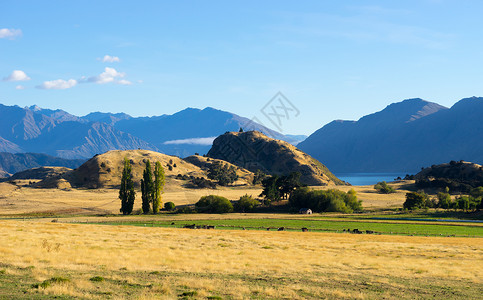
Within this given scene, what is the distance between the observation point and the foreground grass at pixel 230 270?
25625 millimetres

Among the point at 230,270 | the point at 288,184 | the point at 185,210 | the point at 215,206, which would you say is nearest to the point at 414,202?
the point at 288,184

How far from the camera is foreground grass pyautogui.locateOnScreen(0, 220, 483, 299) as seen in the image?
25625 mm

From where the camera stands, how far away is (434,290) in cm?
2908

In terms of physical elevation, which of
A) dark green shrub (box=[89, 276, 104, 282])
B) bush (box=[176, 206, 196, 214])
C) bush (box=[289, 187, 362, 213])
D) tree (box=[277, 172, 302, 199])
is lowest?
bush (box=[176, 206, 196, 214])

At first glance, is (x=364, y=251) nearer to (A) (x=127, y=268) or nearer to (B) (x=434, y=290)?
(B) (x=434, y=290)

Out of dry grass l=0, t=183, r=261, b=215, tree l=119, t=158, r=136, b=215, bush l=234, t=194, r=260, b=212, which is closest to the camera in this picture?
tree l=119, t=158, r=136, b=215

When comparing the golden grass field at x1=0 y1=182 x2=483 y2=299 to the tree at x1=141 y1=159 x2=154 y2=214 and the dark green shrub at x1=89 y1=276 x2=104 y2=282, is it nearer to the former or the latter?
the dark green shrub at x1=89 y1=276 x2=104 y2=282

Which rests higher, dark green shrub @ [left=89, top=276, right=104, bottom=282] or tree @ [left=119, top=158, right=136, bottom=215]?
tree @ [left=119, top=158, right=136, bottom=215]

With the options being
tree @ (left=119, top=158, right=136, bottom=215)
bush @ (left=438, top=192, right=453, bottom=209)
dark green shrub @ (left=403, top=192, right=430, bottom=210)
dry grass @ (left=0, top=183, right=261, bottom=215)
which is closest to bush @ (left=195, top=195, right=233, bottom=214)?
tree @ (left=119, top=158, right=136, bottom=215)

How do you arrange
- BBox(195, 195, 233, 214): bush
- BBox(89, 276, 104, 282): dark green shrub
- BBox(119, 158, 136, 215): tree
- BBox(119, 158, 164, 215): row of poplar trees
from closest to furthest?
1. BBox(89, 276, 104, 282): dark green shrub
2. BBox(119, 158, 136, 215): tree
3. BBox(119, 158, 164, 215): row of poplar trees
4. BBox(195, 195, 233, 214): bush

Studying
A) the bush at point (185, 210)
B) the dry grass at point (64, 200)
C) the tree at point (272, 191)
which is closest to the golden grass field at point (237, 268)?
the bush at point (185, 210)

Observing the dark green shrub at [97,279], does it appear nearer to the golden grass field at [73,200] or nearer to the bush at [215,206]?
the bush at [215,206]

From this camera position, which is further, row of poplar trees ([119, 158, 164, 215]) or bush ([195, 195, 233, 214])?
bush ([195, 195, 233, 214])

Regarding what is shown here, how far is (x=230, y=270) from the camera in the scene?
3488 cm
